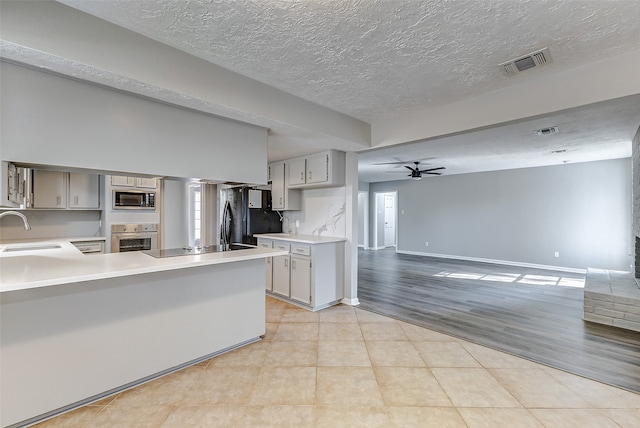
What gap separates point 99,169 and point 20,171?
1.98ft

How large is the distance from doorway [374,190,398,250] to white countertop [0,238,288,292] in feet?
25.3

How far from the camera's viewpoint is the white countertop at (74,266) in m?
1.49

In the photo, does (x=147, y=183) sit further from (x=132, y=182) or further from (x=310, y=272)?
(x=310, y=272)

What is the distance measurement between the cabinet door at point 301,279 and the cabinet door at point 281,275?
0.43 feet

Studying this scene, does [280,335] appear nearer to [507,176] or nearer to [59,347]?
[59,347]

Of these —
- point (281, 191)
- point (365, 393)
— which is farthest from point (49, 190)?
point (365, 393)

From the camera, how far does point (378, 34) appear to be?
72.9 inches

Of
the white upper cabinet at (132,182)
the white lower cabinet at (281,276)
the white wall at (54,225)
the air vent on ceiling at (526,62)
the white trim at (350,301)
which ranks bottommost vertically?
the white trim at (350,301)

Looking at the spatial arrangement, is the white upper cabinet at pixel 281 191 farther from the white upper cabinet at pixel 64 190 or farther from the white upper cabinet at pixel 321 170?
the white upper cabinet at pixel 64 190

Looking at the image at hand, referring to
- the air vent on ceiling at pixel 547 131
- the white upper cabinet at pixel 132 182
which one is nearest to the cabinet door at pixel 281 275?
the white upper cabinet at pixel 132 182

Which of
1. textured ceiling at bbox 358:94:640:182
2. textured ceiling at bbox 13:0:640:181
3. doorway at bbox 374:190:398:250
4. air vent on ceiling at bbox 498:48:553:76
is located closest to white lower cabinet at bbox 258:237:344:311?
textured ceiling at bbox 358:94:640:182

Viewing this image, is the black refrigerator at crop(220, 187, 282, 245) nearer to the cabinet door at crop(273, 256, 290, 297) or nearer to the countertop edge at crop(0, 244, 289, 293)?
the cabinet door at crop(273, 256, 290, 297)

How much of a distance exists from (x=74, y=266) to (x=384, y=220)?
367 inches

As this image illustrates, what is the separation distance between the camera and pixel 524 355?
8.52 feet
